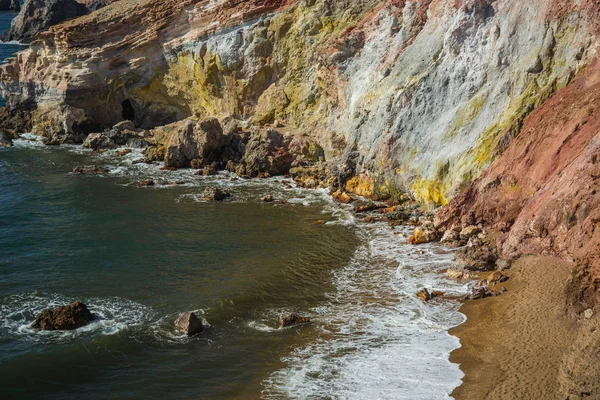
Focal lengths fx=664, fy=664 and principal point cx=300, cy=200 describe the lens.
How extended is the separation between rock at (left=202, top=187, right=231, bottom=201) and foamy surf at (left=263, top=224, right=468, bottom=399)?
1156 centimetres

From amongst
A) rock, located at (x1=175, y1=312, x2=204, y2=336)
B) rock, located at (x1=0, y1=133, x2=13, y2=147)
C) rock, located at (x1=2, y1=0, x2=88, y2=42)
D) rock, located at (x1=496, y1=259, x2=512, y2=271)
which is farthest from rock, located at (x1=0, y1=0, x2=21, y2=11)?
rock, located at (x1=496, y1=259, x2=512, y2=271)

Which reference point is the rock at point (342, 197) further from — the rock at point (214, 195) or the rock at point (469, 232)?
the rock at point (469, 232)

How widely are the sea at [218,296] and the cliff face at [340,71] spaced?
199 inches

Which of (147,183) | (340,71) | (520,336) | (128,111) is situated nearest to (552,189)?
(520,336)

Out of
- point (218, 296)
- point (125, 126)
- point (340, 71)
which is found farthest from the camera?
point (125, 126)

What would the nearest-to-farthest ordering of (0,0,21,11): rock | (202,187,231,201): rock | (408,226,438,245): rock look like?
(408,226,438,245): rock, (202,187,231,201): rock, (0,0,21,11): rock

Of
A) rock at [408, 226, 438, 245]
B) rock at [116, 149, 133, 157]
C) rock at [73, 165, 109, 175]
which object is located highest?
rock at [116, 149, 133, 157]

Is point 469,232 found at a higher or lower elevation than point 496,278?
higher

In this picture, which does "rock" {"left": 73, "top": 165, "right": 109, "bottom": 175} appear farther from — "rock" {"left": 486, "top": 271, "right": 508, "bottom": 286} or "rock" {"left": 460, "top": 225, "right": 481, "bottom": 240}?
"rock" {"left": 486, "top": 271, "right": 508, "bottom": 286}

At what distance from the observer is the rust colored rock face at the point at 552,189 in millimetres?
22656

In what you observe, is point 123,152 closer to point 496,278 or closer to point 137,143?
point 137,143

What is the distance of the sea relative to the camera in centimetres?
1930

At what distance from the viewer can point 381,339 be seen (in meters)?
21.3

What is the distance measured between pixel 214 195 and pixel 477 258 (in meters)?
16.5
